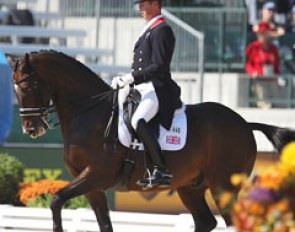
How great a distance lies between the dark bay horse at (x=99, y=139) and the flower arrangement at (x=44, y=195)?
341cm

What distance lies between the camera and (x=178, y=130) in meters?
10.5

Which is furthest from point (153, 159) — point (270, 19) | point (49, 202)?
point (270, 19)

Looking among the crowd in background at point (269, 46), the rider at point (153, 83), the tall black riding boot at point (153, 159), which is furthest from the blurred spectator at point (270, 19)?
the tall black riding boot at point (153, 159)

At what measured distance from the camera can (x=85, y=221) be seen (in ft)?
42.1

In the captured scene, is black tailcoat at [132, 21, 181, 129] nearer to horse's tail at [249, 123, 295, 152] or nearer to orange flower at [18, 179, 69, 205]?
horse's tail at [249, 123, 295, 152]

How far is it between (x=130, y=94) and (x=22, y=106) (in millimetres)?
1063

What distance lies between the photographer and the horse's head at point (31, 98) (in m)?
10.2

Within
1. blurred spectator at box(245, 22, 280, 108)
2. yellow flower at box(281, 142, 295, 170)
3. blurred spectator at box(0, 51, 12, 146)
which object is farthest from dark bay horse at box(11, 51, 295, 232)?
blurred spectator at box(245, 22, 280, 108)

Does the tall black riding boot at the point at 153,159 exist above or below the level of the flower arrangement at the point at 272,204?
below

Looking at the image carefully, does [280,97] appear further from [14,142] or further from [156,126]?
[156,126]

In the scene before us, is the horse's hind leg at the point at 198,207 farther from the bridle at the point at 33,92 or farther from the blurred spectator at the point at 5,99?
the blurred spectator at the point at 5,99

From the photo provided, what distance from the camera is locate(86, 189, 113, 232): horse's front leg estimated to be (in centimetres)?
1019

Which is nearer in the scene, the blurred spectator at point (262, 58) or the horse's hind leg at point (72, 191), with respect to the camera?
the horse's hind leg at point (72, 191)

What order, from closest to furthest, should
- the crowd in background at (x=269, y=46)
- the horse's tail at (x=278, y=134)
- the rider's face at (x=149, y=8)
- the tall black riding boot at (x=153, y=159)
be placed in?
the tall black riding boot at (x=153, y=159) < the rider's face at (x=149, y=8) < the horse's tail at (x=278, y=134) < the crowd in background at (x=269, y=46)
